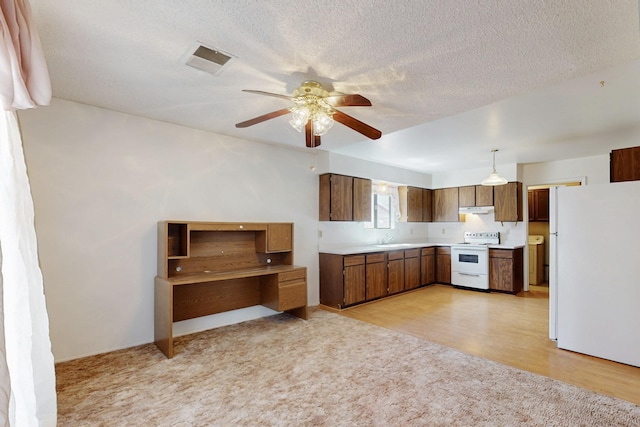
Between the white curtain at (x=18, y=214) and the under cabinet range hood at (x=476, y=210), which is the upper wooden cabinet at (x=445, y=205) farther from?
the white curtain at (x=18, y=214)

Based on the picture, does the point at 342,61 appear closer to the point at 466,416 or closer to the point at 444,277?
the point at 466,416

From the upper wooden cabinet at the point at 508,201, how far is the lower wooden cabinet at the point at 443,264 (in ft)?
3.95

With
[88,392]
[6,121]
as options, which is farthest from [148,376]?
[6,121]

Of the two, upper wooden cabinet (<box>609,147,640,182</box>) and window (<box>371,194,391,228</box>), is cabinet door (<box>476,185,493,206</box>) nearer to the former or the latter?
window (<box>371,194,391,228</box>)

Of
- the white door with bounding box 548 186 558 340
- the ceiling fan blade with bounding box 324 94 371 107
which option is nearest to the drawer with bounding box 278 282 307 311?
the ceiling fan blade with bounding box 324 94 371 107

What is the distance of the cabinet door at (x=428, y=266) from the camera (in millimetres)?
6328

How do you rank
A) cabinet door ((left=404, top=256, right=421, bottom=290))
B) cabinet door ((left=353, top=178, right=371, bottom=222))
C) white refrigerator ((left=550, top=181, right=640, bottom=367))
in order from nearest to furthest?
white refrigerator ((left=550, top=181, right=640, bottom=367))
cabinet door ((left=353, top=178, right=371, bottom=222))
cabinet door ((left=404, top=256, right=421, bottom=290))

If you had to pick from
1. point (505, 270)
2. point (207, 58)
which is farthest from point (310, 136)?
point (505, 270)

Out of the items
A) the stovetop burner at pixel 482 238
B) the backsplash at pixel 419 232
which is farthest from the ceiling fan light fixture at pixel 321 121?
the stovetop burner at pixel 482 238

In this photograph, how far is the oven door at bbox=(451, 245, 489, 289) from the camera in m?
5.86

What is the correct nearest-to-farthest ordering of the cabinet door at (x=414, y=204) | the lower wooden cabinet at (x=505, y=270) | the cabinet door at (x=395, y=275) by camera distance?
1. the cabinet door at (x=395, y=275)
2. the lower wooden cabinet at (x=505, y=270)
3. the cabinet door at (x=414, y=204)

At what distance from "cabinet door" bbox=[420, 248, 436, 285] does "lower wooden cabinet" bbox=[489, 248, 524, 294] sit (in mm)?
1137

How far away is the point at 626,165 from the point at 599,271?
113 cm

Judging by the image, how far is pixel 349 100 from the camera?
2.19 meters
